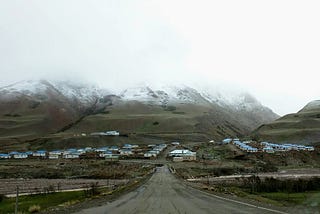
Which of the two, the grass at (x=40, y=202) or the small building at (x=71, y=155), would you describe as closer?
the grass at (x=40, y=202)

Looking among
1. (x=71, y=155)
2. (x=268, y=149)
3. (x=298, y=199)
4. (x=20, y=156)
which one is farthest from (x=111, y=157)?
(x=298, y=199)

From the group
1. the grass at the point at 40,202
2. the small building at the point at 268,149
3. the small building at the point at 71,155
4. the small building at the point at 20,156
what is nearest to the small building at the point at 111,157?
the small building at the point at 71,155

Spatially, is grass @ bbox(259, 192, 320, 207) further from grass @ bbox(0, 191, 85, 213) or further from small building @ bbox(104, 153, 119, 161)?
small building @ bbox(104, 153, 119, 161)

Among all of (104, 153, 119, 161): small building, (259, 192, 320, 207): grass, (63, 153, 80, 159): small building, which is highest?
(63, 153, 80, 159): small building

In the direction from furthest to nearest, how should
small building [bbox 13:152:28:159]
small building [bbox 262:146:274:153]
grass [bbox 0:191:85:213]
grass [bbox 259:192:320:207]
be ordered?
small building [bbox 13:152:28:159], small building [bbox 262:146:274:153], grass [bbox 259:192:320:207], grass [bbox 0:191:85:213]

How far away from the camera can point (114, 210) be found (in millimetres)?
19672

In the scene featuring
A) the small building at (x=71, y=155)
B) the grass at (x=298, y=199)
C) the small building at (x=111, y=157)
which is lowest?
the grass at (x=298, y=199)

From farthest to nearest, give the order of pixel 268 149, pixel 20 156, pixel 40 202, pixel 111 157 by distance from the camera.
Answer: pixel 20 156
pixel 111 157
pixel 268 149
pixel 40 202

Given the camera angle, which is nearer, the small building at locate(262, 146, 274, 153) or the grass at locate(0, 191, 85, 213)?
the grass at locate(0, 191, 85, 213)

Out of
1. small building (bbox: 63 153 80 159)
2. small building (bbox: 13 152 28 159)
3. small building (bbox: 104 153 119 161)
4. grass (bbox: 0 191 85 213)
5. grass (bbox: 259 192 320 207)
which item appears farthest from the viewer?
small building (bbox: 13 152 28 159)

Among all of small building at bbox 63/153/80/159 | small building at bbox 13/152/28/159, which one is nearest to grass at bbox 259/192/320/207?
small building at bbox 63/153/80/159

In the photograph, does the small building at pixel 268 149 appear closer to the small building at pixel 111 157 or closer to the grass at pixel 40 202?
the small building at pixel 111 157

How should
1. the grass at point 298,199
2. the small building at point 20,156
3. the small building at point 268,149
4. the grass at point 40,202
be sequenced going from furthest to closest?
the small building at point 20,156 < the small building at point 268,149 < the grass at point 298,199 < the grass at point 40,202

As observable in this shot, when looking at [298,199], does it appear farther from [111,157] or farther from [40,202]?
[111,157]
